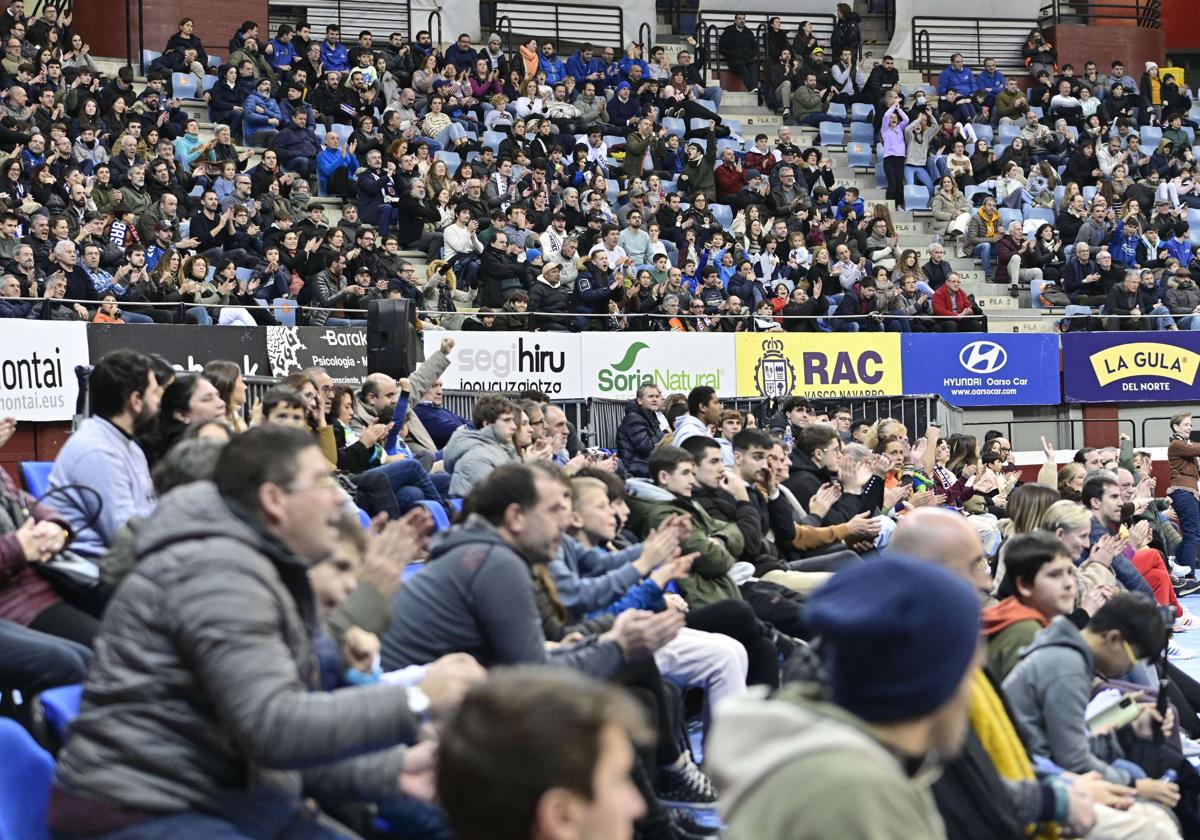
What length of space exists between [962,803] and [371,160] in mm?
16620

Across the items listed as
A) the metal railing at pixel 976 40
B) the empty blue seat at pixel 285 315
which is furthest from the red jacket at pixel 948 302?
the metal railing at pixel 976 40

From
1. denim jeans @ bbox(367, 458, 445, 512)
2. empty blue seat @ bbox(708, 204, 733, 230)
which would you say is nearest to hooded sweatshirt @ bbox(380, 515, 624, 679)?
denim jeans @ bbox(367, 458, 445, 512)

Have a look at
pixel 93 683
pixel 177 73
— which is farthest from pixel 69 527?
pixel 177 73

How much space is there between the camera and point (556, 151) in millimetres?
21312

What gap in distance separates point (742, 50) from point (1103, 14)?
7.95 metres

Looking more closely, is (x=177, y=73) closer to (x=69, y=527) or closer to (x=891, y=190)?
(x=891, y=190)

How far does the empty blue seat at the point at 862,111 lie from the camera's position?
26.1m

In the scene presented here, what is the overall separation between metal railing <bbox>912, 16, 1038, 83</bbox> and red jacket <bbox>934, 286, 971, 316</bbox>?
33.4 ft

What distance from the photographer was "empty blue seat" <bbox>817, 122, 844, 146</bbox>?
25531 millimetres

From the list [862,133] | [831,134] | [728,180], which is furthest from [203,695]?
[862,133]

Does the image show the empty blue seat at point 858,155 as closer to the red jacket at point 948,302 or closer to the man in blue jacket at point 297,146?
the red jacket at point 948,302

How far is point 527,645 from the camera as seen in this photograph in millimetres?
4168

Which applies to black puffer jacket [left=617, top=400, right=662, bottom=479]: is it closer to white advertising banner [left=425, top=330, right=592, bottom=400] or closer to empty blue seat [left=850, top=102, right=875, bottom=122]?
white advertising banner [left=425, top=330, right=592, bottom=400]

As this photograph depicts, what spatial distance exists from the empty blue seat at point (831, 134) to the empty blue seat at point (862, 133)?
0.26 m
